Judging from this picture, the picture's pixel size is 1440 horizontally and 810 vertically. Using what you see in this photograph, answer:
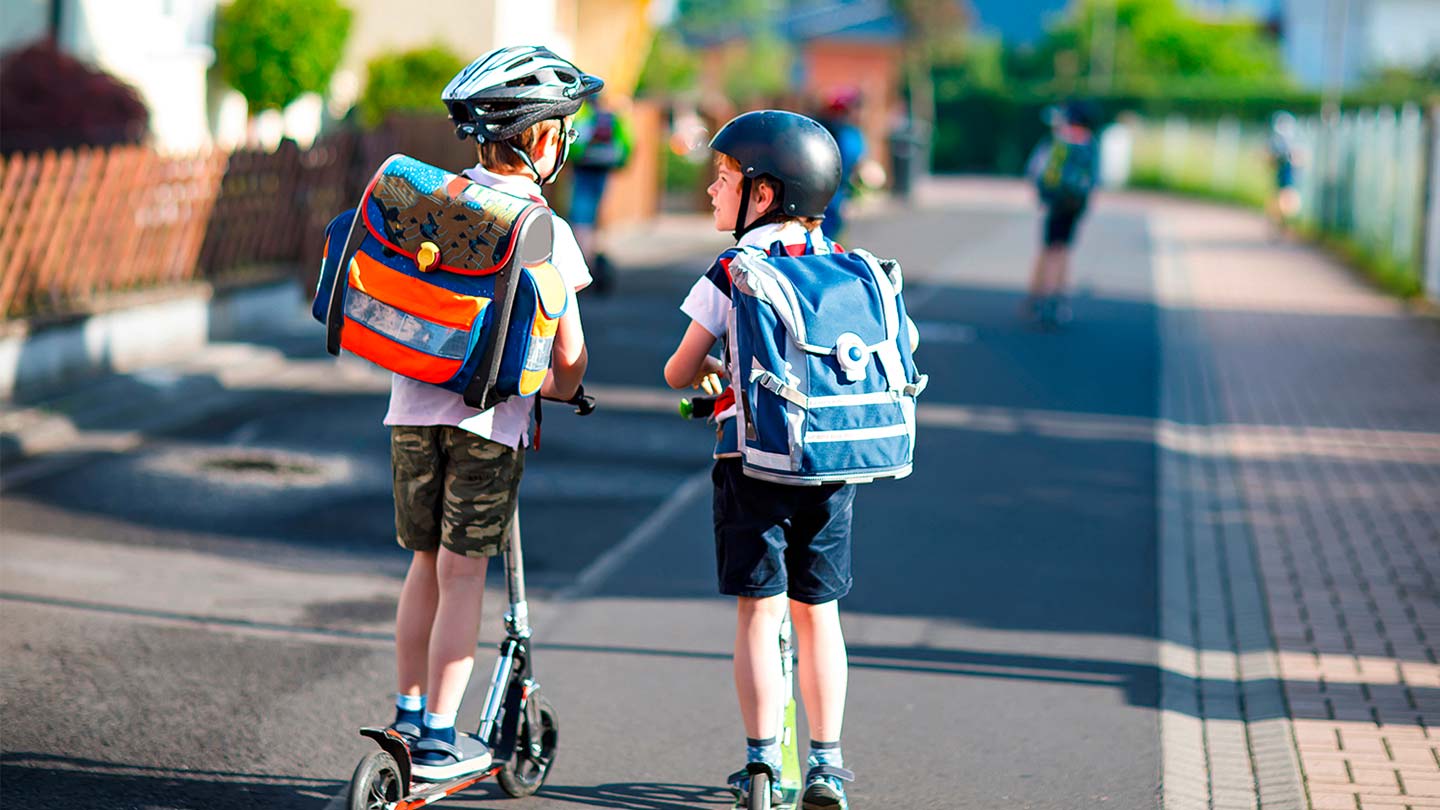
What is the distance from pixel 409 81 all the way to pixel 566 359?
1590cm

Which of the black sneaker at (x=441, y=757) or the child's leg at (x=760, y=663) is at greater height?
the child's leg at (x=760, y=663)

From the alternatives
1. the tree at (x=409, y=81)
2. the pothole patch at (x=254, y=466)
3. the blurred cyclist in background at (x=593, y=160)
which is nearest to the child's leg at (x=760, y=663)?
the pothole patch at (x=254, y=466)

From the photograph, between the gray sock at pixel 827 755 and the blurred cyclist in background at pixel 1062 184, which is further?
the blurred cyclist in background at pixel 1062 184

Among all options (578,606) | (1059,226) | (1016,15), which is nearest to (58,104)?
(1059,226)

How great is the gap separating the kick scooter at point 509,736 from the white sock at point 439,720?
0.12 meters

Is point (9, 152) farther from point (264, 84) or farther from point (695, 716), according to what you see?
point (695, 716)

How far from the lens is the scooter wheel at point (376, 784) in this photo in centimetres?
371

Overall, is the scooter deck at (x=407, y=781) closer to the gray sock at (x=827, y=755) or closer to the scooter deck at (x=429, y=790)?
the scooter deck at (x=429, y=790)

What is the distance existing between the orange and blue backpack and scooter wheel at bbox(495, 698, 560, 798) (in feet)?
3.24

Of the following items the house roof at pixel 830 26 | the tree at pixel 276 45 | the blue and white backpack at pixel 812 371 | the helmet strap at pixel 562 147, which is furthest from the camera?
the house roof at pixel 830 26

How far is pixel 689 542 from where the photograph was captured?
7.45 m

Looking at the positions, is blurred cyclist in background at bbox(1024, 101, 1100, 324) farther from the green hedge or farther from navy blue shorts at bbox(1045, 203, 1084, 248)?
the green hedge

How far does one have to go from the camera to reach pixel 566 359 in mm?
3932

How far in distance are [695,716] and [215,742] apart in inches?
52.6
